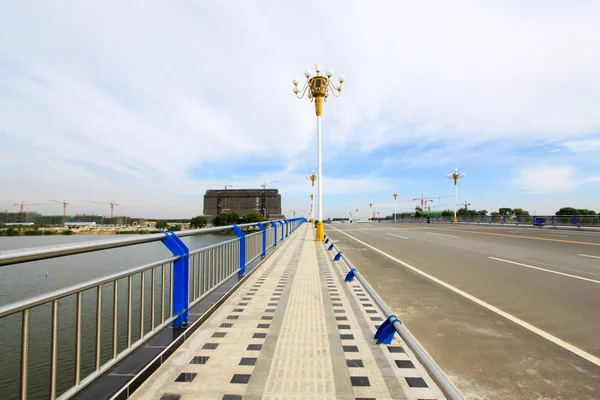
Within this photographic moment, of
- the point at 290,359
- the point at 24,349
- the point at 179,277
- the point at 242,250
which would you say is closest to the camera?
the point at 24,349

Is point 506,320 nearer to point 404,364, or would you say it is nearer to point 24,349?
point 404,364

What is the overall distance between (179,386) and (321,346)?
5.32 ft

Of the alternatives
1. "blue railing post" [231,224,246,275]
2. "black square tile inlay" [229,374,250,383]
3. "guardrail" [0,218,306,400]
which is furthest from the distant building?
"black square tile inlay" [229,374,250,383]

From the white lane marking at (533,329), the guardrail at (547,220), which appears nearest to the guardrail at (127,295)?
the white lane marking at (533,329)

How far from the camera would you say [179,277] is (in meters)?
3.98

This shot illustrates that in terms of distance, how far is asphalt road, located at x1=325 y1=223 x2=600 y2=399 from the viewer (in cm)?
301

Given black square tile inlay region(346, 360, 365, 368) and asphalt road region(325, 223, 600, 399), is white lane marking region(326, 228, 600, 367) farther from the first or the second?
black square tile inlay region(346, 360, 365, 368)

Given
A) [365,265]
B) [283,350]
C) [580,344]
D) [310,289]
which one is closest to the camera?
[283,350]

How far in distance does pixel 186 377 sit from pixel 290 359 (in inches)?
42.6

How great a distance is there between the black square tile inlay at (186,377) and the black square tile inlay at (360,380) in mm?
1564

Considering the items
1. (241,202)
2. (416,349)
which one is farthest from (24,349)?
(241,202)

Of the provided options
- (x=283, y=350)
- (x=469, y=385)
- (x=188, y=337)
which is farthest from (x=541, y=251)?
(x=188, y=337)

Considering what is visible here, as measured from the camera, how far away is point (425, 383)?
2.88 metres

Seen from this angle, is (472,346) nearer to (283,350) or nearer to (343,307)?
(343,307)
